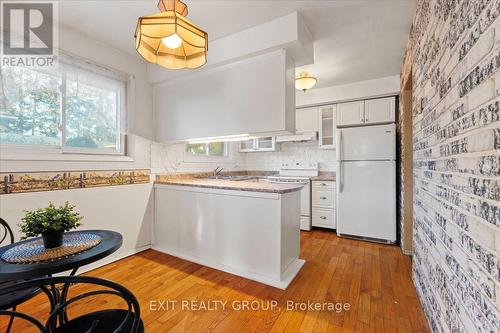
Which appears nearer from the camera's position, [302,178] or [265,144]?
[302,178]

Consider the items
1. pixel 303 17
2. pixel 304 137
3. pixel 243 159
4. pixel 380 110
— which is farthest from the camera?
pixel 243 159

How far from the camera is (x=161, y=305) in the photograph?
70.0 inches

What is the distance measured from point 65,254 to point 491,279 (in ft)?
5.81

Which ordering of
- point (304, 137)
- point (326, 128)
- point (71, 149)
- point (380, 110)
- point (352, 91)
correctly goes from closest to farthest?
point (71, 149) → point (380, 110) → point (352, 91) → point (326, 128) → point (304, 137)

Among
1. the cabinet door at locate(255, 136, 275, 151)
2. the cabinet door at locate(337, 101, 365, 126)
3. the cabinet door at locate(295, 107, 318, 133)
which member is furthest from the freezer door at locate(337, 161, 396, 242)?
the cabinet door at locate(255, 136, 275, 151)

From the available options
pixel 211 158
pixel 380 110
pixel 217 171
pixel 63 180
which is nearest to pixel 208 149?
pixel 211 158

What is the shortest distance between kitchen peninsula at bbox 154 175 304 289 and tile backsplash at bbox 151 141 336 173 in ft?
1.54

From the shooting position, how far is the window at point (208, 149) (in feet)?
12.0

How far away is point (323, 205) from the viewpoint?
3.71m

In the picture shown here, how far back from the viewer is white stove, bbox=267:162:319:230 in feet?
12.4

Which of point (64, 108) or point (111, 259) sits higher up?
point (64, 108)

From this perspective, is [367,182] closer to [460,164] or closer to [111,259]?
[460,164]

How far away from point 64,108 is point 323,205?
12.1ft

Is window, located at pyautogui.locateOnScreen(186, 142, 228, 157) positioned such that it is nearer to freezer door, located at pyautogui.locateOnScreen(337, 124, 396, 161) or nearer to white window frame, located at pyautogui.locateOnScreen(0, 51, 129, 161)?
white window frame, located at pyautogui.locateOnScreen(0, 51, 129, 161)
